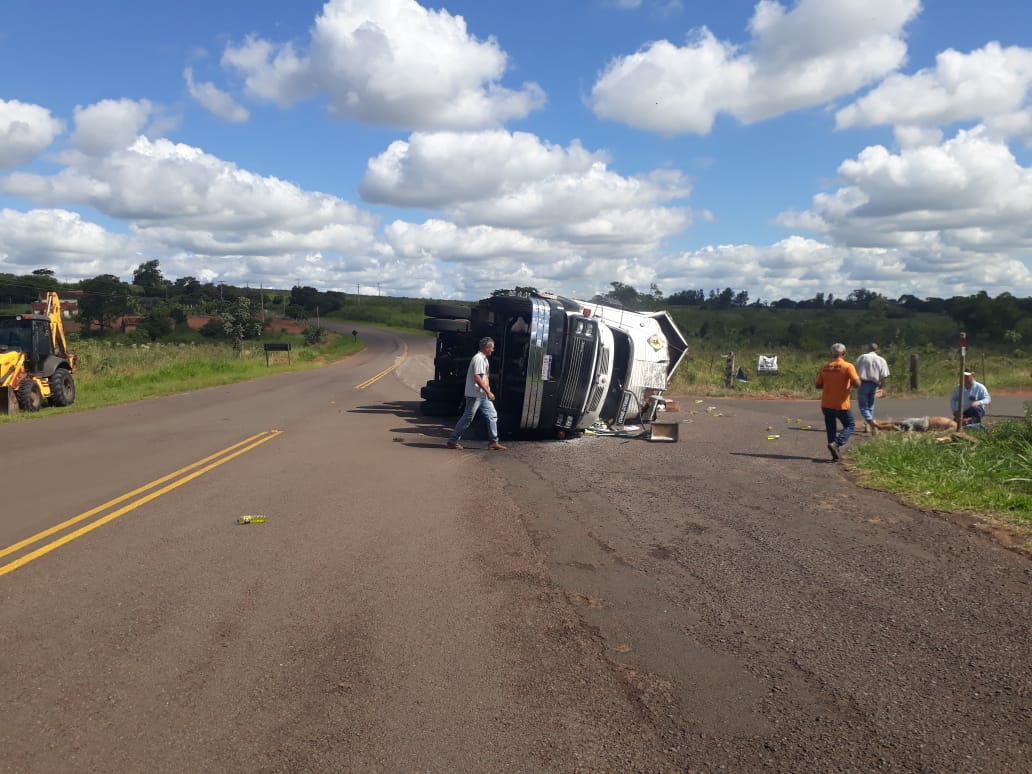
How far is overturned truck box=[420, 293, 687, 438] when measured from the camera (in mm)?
14602

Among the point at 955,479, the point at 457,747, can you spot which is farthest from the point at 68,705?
the point at 955,479

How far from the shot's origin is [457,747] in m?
3.72

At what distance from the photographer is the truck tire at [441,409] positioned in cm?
1867

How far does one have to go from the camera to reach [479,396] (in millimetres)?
13570

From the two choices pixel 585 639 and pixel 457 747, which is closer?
pixel 457 747

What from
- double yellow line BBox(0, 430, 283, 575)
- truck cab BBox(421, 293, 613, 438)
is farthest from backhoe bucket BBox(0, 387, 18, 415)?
truck cab BBox(421, 293, 613, 438)

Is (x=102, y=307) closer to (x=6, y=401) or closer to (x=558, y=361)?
(x=6, y=401)

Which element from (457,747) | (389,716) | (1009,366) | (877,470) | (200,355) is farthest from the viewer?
(200,355)

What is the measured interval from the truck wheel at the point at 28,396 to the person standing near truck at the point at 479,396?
37.8 feet

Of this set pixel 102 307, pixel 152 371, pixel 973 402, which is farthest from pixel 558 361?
pixel 102 307

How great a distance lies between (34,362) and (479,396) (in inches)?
520

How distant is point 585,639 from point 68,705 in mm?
2754

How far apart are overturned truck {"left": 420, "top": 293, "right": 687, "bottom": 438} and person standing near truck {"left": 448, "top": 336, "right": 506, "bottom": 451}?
40.7 inches

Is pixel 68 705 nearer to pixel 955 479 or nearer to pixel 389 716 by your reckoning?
pixel 389 716
